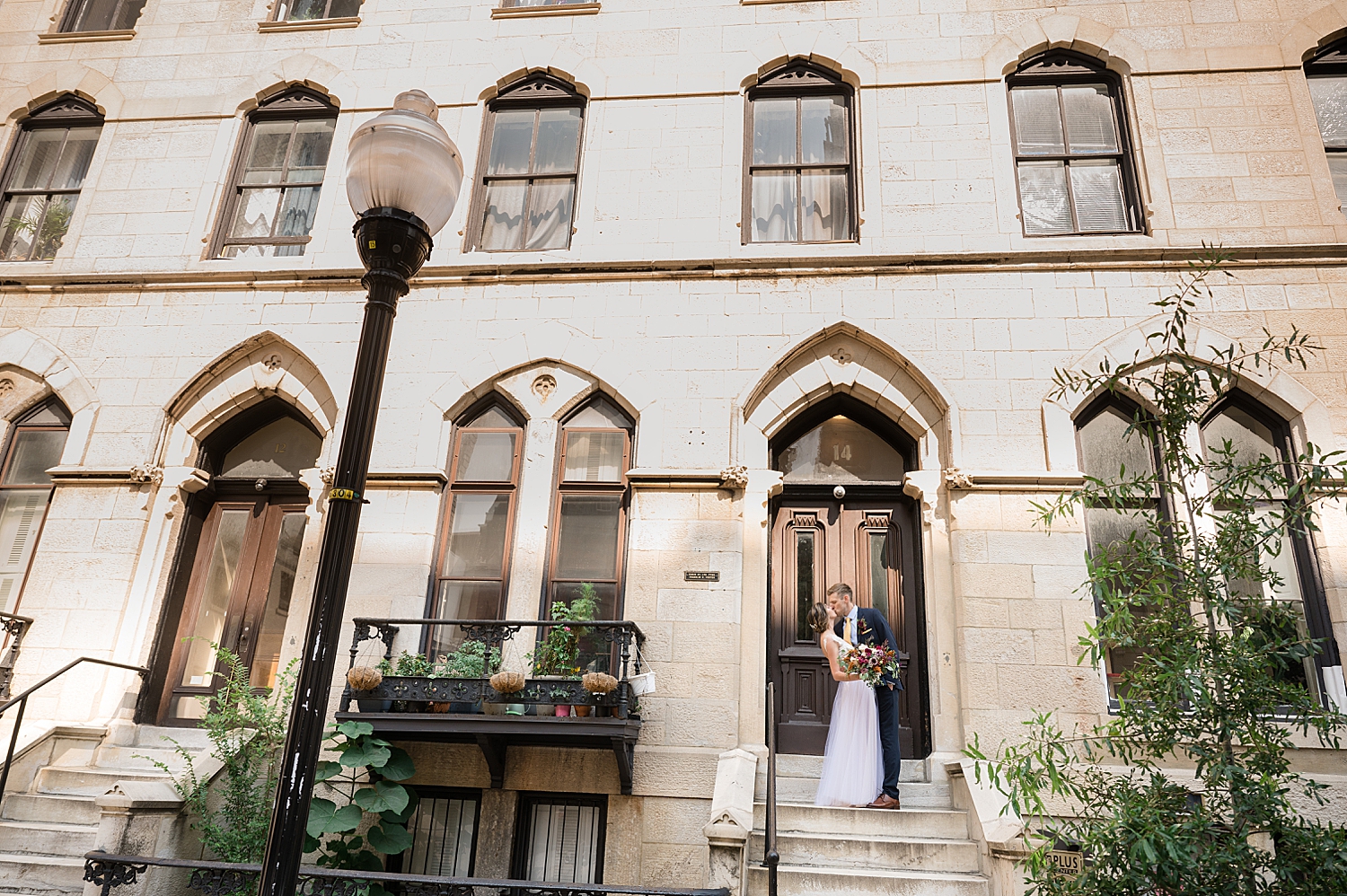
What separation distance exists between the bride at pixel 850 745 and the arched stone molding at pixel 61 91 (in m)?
10.6

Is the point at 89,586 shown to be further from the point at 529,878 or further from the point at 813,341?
the point at 813,341

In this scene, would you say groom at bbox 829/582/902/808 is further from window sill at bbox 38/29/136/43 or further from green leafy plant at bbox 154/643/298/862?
window sill at bbox 38/29/136/43

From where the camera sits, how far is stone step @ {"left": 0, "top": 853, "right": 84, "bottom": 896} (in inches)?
259

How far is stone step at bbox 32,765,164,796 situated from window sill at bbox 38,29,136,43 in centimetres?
874

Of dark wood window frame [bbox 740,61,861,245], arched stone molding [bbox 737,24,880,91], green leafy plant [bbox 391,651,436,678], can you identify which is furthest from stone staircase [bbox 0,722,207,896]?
arched stone molding [bbox 737,24,880,91]

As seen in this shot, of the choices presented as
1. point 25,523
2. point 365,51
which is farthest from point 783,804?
point 365,51

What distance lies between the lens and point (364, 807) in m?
6.78

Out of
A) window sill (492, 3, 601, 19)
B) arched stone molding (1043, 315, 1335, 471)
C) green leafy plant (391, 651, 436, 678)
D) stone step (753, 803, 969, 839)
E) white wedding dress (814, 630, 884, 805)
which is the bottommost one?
stone step (753, 803, 969, 839)

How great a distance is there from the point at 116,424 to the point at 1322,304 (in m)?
11.7

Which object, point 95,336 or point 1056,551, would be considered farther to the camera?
point 95,336

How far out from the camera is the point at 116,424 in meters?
9.13

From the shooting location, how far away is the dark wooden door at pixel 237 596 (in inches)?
344

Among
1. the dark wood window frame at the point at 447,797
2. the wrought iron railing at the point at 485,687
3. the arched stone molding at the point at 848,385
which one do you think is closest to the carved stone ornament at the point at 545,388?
the arched stone molding at the point at 848,385

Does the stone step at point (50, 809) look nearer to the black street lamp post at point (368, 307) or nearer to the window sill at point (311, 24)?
the black street lamp post at point (368, 307)
